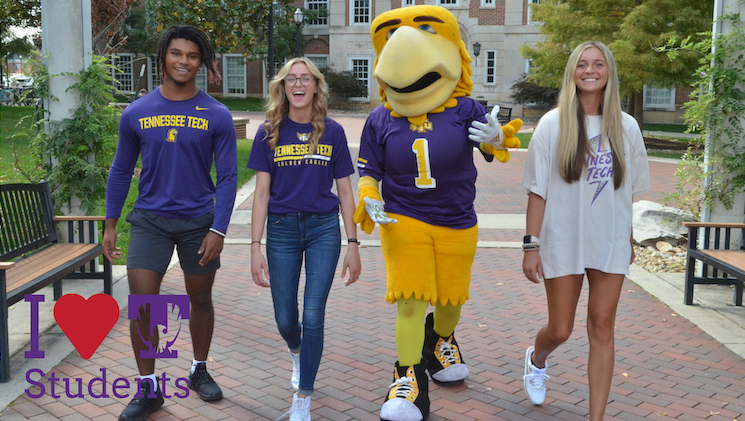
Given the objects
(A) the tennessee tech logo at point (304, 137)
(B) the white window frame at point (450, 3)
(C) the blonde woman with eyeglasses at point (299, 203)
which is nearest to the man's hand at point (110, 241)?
Answer: (C) the blonde woman with eyeglasses at point (299, 203)

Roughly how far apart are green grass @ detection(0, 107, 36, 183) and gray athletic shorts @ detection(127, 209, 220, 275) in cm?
322

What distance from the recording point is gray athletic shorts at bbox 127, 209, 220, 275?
12.4 ft

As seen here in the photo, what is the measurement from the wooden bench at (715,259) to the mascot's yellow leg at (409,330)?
2934mm

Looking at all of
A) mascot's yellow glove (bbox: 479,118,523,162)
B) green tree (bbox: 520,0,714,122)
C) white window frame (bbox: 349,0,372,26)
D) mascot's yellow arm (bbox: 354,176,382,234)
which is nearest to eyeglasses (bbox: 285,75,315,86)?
mascot's yellow arm (bbox: 354,176,382,234)

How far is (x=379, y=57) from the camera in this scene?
4016 millimetres

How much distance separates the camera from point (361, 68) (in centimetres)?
4019

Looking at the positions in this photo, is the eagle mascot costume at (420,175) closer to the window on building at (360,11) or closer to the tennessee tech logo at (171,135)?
the tennessee tech logo at (171,135)

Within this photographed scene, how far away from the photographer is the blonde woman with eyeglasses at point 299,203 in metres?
3.72

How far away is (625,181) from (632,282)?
3.83 metres

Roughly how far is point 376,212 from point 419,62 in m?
0.84

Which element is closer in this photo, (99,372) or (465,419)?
(465,419)

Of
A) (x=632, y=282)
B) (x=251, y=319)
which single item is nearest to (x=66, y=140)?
(x=251, y=319)

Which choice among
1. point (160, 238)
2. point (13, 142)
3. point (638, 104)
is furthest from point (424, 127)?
point (638, 104)

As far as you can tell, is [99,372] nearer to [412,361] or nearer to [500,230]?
[412,361]
